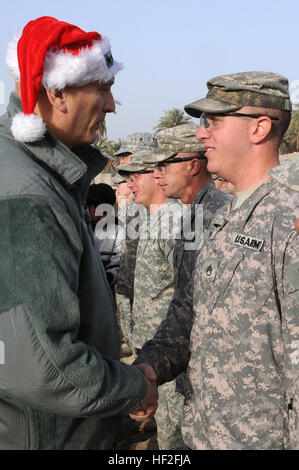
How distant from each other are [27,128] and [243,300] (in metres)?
1.17

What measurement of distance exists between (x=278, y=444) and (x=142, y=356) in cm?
85

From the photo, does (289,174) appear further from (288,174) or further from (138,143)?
(138,143)

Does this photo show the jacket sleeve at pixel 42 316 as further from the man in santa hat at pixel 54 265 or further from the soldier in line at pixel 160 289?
the soldier in line at pixel 160 289

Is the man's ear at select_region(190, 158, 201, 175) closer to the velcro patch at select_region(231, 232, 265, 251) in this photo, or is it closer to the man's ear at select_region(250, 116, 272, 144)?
the man's ear at select_region(250, 116, 272, 144)

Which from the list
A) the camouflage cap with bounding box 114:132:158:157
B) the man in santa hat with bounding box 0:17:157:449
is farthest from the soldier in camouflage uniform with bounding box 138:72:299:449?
the camouflage cap with bounding box 114:132:158:157

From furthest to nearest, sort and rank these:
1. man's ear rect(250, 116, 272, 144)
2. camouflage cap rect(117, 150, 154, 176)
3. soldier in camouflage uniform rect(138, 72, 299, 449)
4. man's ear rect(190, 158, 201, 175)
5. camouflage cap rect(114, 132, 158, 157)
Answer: camouflage cap rect(114, 132, 158, 157), camouflage cap rect(117, 150, 154, 176), man's ear rect(190, 158, 201, 175), man's ear rect(250, 116, 272, 144), soldier in camouflage uniform rect(138, 72, 299, 449)

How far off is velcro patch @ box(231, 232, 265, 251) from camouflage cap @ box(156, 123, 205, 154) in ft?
7.76

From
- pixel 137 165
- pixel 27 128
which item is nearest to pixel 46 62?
pixel 27 128

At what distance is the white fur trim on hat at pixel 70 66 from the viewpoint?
6.66 feet

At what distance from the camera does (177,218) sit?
498cm

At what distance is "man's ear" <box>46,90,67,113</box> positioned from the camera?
2096 mm

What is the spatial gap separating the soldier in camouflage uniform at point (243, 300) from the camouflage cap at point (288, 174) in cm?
49

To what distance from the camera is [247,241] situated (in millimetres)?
2311

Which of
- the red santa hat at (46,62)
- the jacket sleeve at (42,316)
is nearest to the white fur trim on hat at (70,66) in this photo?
the red santa hat at (46,62)
